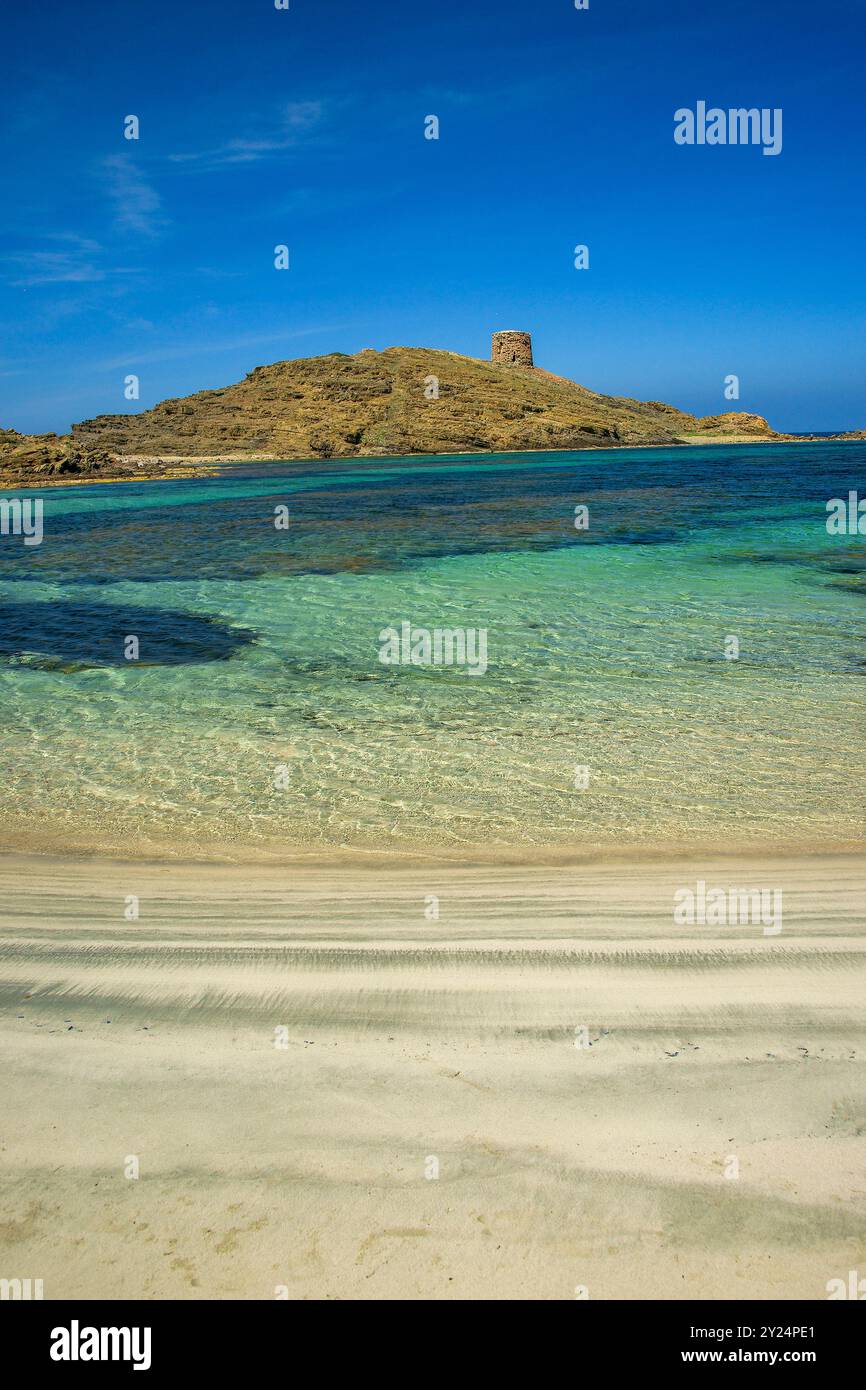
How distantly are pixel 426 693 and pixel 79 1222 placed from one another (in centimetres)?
714

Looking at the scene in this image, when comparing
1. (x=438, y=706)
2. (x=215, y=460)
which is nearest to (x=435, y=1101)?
(x=438, y=706)

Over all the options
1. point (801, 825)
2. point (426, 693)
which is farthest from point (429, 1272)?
point (426, 693)

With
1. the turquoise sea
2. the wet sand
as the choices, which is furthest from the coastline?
the wet sand

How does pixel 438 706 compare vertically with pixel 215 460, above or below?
below

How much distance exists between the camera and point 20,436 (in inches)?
3465

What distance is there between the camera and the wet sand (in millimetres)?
2387

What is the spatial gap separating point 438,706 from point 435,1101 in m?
6.06

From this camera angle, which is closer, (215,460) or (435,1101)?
(435,1101)

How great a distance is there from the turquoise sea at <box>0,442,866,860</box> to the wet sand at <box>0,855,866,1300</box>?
139cm

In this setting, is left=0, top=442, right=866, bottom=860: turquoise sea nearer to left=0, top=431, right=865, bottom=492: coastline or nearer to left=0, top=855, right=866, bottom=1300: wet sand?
left=0, top=855, right=866, bottom=1300: wet sand

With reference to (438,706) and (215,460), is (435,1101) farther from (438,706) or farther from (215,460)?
(215,460)

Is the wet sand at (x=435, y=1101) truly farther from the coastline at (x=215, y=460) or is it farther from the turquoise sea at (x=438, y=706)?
the coastline at (x=215, y=460)

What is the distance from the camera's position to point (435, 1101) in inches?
118

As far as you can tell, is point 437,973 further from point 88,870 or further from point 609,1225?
point 88,870
